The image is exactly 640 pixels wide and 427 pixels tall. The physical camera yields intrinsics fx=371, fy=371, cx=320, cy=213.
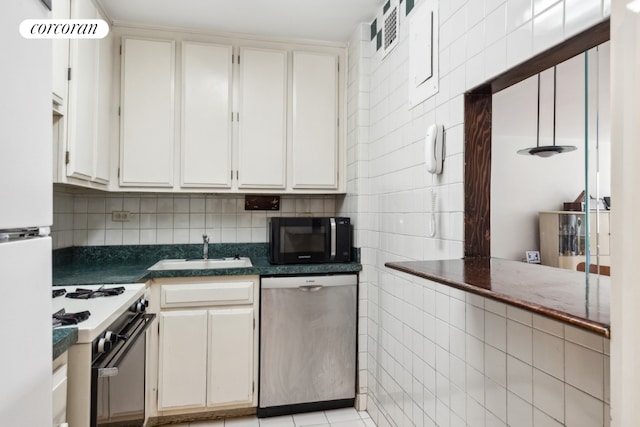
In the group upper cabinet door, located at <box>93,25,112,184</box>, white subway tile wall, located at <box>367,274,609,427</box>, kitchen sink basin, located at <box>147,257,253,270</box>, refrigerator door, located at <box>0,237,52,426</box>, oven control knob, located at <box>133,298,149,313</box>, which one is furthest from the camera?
kitchen sink basin, located at <box>147,257,253,270</box>

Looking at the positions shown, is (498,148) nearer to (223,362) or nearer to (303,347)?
(303,347)

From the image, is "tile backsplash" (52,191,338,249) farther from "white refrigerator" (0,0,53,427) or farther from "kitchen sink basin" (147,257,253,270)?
"white refrigerator" (0,0,53,427)

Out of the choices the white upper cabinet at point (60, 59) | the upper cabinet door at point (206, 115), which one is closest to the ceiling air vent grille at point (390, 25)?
the upper cabinet door at point (206, 115)

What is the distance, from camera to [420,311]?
1798 millimetres

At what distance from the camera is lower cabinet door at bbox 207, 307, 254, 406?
89.7 inches

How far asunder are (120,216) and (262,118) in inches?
49.3

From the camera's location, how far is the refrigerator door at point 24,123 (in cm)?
58

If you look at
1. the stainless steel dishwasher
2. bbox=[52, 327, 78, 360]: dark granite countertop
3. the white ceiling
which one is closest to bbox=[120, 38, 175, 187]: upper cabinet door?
the white ceiling

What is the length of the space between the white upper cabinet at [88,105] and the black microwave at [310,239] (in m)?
1.08

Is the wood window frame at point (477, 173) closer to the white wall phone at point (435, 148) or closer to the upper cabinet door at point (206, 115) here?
the white wall phone at point (435, 148)

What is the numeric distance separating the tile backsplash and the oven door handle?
3.59ft

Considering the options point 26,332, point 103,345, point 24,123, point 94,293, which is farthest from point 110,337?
point 24,123

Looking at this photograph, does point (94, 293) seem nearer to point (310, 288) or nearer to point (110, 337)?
point (110, 337)

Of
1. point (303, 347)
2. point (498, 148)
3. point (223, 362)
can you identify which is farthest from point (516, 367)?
point (498, 148)
